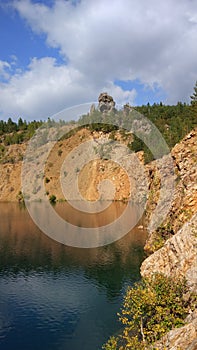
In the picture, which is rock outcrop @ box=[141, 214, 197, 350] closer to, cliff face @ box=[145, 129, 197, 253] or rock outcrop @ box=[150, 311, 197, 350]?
rock outcrop @ box=[150, 311, 197, 350]

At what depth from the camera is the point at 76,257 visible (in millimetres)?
58719

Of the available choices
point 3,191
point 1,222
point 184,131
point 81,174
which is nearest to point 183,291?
point 1,222

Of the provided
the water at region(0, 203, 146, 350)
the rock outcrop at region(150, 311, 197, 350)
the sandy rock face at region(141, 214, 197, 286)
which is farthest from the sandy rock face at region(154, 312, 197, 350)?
the water at region(0, 203, 146, 350)

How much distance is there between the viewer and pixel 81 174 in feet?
520

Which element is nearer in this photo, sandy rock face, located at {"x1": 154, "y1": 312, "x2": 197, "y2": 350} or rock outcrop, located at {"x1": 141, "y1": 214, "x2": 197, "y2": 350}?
sandy rock face, located at {"x1": 154, "y1": 312, "x2": 197, "y2": 350}

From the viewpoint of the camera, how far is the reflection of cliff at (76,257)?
49.8m

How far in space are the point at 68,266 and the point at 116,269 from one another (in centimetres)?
773

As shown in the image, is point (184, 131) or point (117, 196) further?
point (117, 196)

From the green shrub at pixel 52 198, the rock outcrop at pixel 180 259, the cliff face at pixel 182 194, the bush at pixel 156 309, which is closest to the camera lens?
the bush at pixel 156 309

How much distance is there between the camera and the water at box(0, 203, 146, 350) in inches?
1296

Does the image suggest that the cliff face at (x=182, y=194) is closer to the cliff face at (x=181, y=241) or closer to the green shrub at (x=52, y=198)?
the cliff face at (x=181, y=241)

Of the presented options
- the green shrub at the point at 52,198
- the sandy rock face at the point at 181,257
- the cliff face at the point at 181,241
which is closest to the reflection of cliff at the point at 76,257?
the cliff face at the point at 181,241

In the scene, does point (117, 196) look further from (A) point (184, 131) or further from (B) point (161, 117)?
(B) point (161, 117)

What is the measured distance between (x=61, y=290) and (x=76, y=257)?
15104mm
